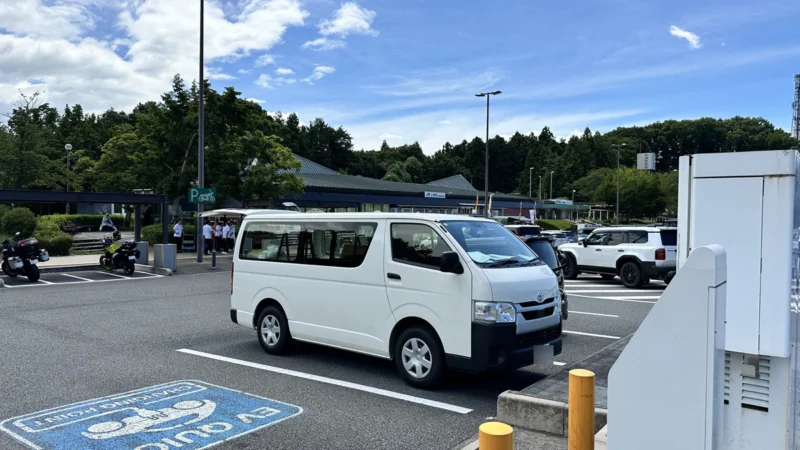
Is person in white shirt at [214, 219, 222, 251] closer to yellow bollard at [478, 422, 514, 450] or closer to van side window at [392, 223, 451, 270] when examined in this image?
van side window at [392, 223, 451, 270]

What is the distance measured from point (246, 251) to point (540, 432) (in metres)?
5.27

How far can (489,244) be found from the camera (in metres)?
7.05

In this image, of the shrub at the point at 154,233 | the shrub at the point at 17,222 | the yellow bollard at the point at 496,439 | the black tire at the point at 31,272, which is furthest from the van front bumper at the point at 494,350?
the shrub at the point at 17,222

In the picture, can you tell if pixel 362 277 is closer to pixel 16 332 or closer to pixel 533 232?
pixel 16 332

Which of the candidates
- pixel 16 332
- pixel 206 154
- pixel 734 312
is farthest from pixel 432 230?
pixel 206 154

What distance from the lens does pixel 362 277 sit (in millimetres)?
7219

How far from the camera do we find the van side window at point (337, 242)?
24.1ft

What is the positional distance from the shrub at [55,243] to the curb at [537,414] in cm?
2474

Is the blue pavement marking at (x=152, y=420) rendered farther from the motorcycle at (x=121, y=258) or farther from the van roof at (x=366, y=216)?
the motorcycle at (x=121, y=258)

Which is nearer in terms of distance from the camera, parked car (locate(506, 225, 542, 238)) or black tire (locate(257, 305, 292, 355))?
black tire (locate(257, 305, 292, 355))

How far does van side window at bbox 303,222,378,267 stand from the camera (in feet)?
24.1

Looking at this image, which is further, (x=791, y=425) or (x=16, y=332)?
(x=16, y=332)

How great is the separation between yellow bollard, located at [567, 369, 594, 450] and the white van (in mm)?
2005

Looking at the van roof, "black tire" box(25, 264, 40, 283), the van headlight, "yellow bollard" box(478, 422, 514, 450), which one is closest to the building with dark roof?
"black tire" box(25, 264, 40, 283)
